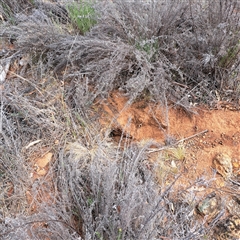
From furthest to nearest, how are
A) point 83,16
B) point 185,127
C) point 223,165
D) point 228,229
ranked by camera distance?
point 83,16
point 185,127
point 223,165
point 228,229

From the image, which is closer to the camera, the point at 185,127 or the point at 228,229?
the point at 228,229

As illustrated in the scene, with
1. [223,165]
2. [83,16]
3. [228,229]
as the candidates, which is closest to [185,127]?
[223,165]

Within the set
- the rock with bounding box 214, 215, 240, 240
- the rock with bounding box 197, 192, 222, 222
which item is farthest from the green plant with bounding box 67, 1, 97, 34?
the rock with bounding box 214, 215, 240, 240

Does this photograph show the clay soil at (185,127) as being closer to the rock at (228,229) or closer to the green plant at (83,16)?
the rock at (228,229)

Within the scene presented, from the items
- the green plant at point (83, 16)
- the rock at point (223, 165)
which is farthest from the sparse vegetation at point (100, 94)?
the rock at point (223, 165)

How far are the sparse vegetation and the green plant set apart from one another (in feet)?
0.04

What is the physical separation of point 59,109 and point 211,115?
1157mm

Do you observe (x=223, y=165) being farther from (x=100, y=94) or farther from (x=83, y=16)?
(x=83, y=16)

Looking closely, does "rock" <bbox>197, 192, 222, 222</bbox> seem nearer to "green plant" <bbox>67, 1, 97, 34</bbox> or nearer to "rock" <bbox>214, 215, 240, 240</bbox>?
"rock" <bbox>214, 215, 240, 240</bbox>

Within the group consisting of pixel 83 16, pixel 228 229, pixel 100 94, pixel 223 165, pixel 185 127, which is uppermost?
pixel 83 16

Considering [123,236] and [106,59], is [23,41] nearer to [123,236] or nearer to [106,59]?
[106,59]

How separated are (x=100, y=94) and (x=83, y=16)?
77cm

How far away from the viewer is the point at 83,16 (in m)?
2.51

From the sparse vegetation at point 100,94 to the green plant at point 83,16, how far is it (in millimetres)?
13
